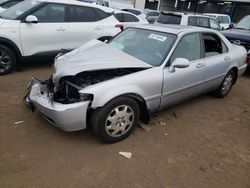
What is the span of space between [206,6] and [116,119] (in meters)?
36.4

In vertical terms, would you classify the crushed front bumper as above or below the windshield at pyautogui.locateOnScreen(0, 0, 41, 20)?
below

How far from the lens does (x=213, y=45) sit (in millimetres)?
5016

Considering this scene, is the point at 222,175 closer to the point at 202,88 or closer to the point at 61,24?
the point at 202,88

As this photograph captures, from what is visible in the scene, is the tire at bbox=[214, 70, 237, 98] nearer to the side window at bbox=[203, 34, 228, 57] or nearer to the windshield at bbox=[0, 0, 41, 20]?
the side window at bbox=[203, 34, 228, 57]

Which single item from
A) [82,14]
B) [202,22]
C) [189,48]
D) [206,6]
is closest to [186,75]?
[189,48]

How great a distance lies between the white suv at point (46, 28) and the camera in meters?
5.68

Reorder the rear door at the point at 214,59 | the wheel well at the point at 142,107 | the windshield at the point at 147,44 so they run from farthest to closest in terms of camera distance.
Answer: the rear door at the point at 214,59 < the windshield at the point at 147,44 < the wheel well at the point at 142,107

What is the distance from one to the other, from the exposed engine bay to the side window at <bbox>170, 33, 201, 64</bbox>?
814mm

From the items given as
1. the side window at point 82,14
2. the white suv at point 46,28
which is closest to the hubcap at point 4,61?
the white suv at point 46,28

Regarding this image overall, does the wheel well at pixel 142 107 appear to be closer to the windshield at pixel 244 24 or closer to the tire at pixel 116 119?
the tire at pixel 116 119

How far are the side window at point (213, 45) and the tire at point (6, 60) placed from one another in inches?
166

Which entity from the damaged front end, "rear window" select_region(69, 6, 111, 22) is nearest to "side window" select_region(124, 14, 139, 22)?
"rear window" select_region(69, 6, 111, 22)

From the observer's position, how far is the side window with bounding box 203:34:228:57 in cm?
478

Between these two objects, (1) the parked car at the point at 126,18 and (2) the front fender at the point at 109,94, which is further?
(1) the parked car at the point at 126,18
